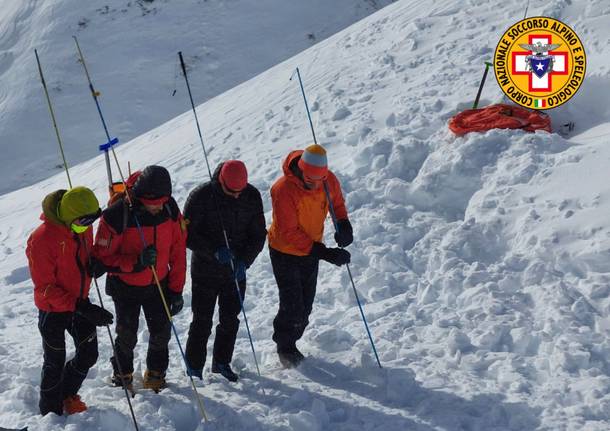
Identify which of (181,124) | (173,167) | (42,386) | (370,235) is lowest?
(42,386)

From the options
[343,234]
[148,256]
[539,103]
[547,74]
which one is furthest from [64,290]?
[547,74]

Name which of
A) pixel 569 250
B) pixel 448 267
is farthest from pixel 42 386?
pixel 569 250

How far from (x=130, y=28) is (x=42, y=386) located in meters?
Result: 25.8

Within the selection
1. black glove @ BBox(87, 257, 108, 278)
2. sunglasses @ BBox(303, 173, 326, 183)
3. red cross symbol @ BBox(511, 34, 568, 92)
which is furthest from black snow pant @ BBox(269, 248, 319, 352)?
red cross symbol @ BBox(511, 34, 568, 92)

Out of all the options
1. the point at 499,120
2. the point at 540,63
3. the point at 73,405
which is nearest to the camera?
the point at 73,405

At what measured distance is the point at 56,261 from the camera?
5.33 metres

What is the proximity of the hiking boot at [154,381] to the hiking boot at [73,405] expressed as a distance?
58 cm

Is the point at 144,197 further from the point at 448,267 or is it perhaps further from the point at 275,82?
the point at 275,82

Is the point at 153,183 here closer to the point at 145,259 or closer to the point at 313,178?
the point at 145,259

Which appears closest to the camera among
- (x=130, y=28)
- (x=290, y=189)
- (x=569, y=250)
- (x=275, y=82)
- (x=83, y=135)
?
(x=290, y=189)

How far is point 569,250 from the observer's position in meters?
7.46

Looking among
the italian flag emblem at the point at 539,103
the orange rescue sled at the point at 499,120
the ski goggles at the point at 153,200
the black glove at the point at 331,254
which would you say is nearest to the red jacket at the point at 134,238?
the ski goggles at the point at 153,200

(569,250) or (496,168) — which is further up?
(496,168)

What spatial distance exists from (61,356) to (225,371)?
4.86 ft
